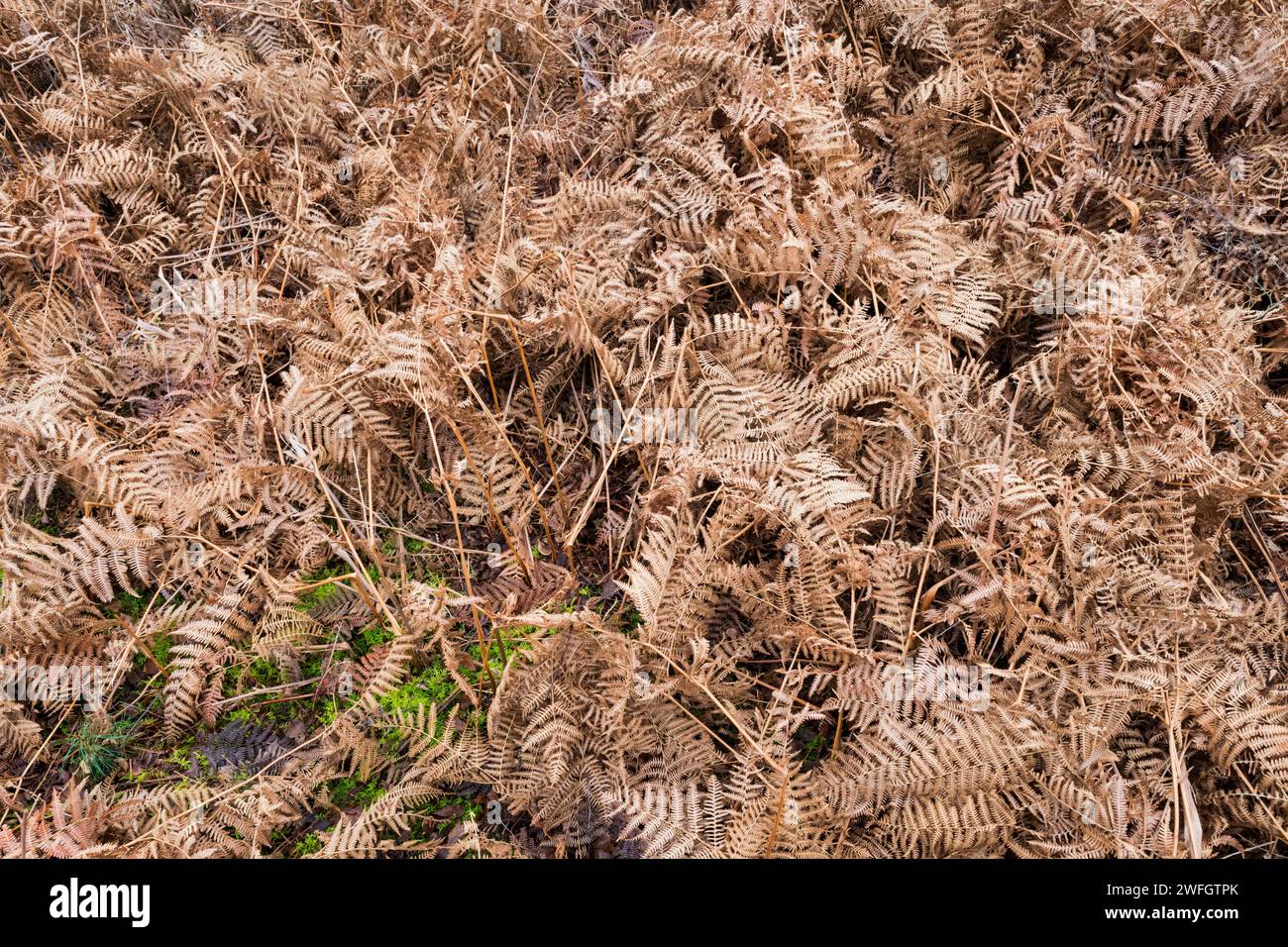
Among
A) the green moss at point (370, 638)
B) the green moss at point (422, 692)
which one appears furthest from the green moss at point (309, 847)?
the green moss at point (370, 638)

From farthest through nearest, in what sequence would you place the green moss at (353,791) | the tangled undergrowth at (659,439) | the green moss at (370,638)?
the green moss at (370,638), the green moss at (353,791), the tangled undergrowth at (659,439)

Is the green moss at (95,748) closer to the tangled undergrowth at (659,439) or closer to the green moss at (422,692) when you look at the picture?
the tangled undergrowth at (659,439)

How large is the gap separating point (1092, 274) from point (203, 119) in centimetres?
356

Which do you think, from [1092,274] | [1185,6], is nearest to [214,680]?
[1092,274]

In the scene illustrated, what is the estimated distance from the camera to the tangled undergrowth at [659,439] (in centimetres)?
208

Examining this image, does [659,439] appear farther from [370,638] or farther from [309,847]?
[309,847]

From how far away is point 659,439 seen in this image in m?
2.52

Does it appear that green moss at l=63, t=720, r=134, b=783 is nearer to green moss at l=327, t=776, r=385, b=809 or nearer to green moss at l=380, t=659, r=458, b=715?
green moss at l=327, t=776, r=385, b=809

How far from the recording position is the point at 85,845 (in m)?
2.07

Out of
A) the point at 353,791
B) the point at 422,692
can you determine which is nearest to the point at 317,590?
the point at 422,692

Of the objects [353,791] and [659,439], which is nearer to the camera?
[353,791]

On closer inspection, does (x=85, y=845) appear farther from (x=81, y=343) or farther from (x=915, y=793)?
(x=915, y=793)

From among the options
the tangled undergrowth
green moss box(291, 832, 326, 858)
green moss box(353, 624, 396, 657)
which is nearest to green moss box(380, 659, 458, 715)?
the tangled undergrowth

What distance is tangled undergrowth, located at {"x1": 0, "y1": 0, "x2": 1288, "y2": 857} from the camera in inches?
81.7
